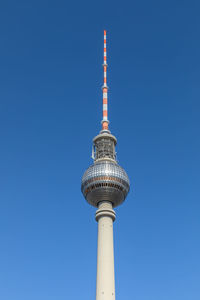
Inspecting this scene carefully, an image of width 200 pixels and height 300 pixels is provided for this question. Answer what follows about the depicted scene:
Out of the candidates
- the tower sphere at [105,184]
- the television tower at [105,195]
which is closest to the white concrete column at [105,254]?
the television tower at [105,195]

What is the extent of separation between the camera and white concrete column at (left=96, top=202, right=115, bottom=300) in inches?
2639

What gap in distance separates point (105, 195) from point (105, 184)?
2.38 m

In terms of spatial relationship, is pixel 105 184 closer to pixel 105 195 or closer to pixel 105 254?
pixel 105 195

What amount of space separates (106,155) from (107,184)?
10305 mm

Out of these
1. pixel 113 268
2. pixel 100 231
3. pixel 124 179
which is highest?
pixel 124 179

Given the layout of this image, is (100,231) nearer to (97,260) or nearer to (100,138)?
(97,260)

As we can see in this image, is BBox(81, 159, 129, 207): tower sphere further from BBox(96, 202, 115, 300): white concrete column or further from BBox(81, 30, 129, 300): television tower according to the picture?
Answer: BBox(96, 202, 115, 300): white concrete column

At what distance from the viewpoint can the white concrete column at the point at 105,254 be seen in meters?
67.0

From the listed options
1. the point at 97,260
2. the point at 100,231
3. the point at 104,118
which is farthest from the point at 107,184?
the point at 104,118

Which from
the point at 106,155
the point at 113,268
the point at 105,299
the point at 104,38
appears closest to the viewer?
the point at 105,299

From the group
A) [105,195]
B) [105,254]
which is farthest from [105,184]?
[105,254]

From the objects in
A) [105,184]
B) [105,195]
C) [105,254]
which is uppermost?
[105,184]

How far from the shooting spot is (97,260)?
72000 millimetres

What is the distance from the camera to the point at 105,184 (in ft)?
256
